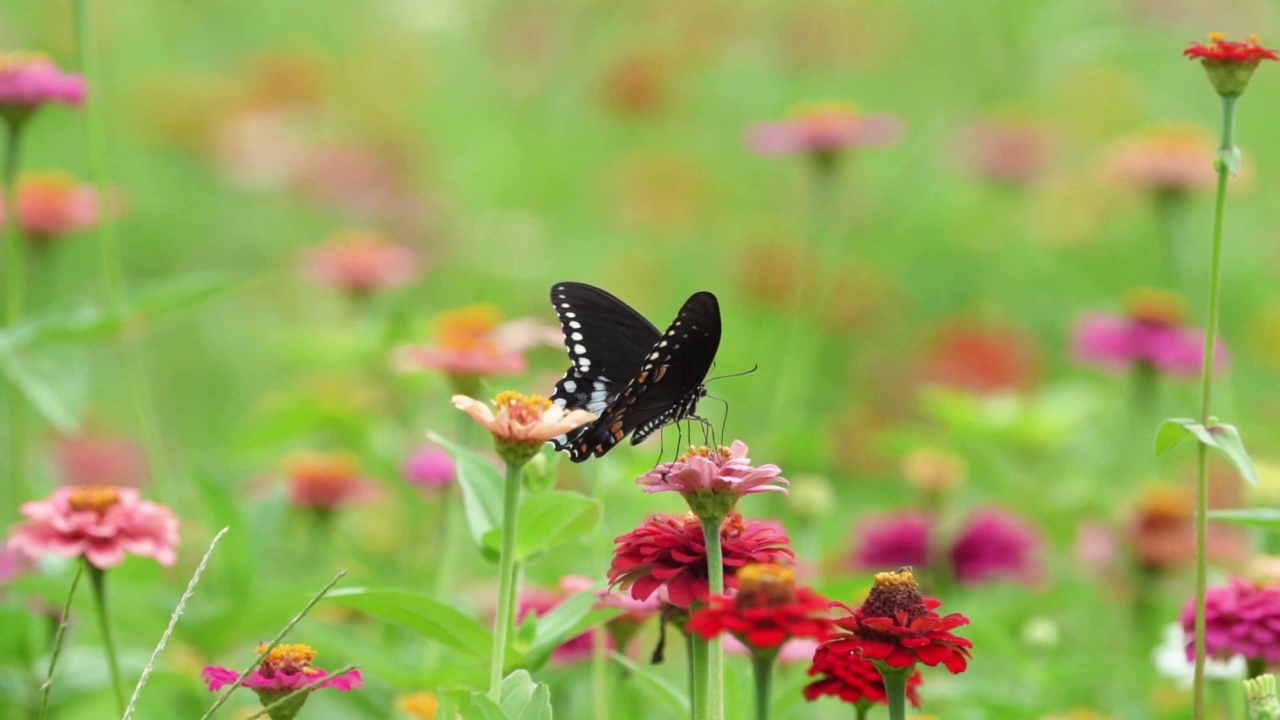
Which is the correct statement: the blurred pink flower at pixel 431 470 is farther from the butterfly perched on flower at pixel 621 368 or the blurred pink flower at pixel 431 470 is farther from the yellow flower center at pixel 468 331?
the butterfly perched on flower at pixel 621 368

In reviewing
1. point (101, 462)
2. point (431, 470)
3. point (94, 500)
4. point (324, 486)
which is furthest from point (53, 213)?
point (94, 500)

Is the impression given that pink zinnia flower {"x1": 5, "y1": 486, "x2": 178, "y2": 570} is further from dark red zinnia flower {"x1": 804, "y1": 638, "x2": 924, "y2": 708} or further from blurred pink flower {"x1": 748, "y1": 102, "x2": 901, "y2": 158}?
blurred pink flower {"x1": 748, "y1": 102, "x2": 901, "y2": 158}

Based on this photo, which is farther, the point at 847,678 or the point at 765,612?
the point at 847,678

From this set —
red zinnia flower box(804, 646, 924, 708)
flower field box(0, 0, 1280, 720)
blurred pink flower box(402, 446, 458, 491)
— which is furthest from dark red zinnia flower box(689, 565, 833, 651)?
blurred pink flower box(402, 446, 458, 491)

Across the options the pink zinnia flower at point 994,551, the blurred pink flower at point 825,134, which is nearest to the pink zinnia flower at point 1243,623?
the pink zinnia flower at point 994,551

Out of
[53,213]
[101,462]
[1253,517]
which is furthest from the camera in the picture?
[101,462]

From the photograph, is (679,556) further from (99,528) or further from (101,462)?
(101,462)
